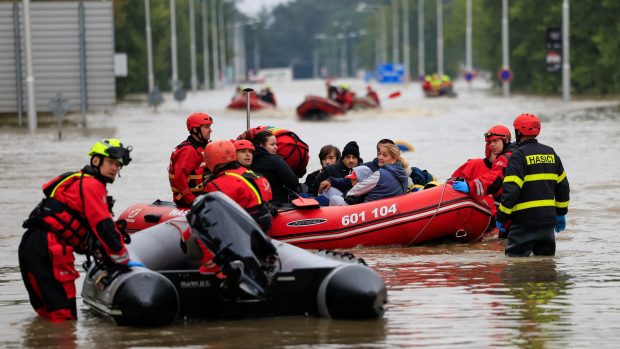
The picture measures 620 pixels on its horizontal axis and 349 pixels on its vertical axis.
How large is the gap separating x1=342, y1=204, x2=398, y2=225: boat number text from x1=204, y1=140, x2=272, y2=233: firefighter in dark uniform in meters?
3.37

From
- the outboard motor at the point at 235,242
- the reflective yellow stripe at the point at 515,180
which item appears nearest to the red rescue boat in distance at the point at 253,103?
the reflective yellow stripe at the point at 515,180

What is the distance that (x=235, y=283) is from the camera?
984cm

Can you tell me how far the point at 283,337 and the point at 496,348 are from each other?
1540 mm

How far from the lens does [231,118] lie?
166 feet

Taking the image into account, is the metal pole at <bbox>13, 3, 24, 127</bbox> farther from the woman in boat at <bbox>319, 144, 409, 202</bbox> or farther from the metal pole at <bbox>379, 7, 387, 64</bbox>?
the metal pole at <bbox>379, 7, 387, 64</bbox>

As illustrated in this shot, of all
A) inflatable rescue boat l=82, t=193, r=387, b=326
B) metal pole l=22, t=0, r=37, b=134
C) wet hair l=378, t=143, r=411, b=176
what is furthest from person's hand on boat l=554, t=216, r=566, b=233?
metal pole l=22, t=0, r=37, b=134

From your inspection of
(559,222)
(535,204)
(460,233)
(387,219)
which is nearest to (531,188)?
(535,204)

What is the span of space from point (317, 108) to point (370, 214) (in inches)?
1299

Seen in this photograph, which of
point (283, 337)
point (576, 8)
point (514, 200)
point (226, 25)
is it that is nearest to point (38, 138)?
point (514, 200)

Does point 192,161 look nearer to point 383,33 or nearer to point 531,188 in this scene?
point 531,188

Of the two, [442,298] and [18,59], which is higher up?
[18,59]

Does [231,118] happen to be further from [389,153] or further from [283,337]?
[283,337]

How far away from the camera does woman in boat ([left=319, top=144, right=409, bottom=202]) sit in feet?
48.9

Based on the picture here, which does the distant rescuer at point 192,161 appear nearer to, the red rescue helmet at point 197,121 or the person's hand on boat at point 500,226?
the red rescue helmet at point 197,121
